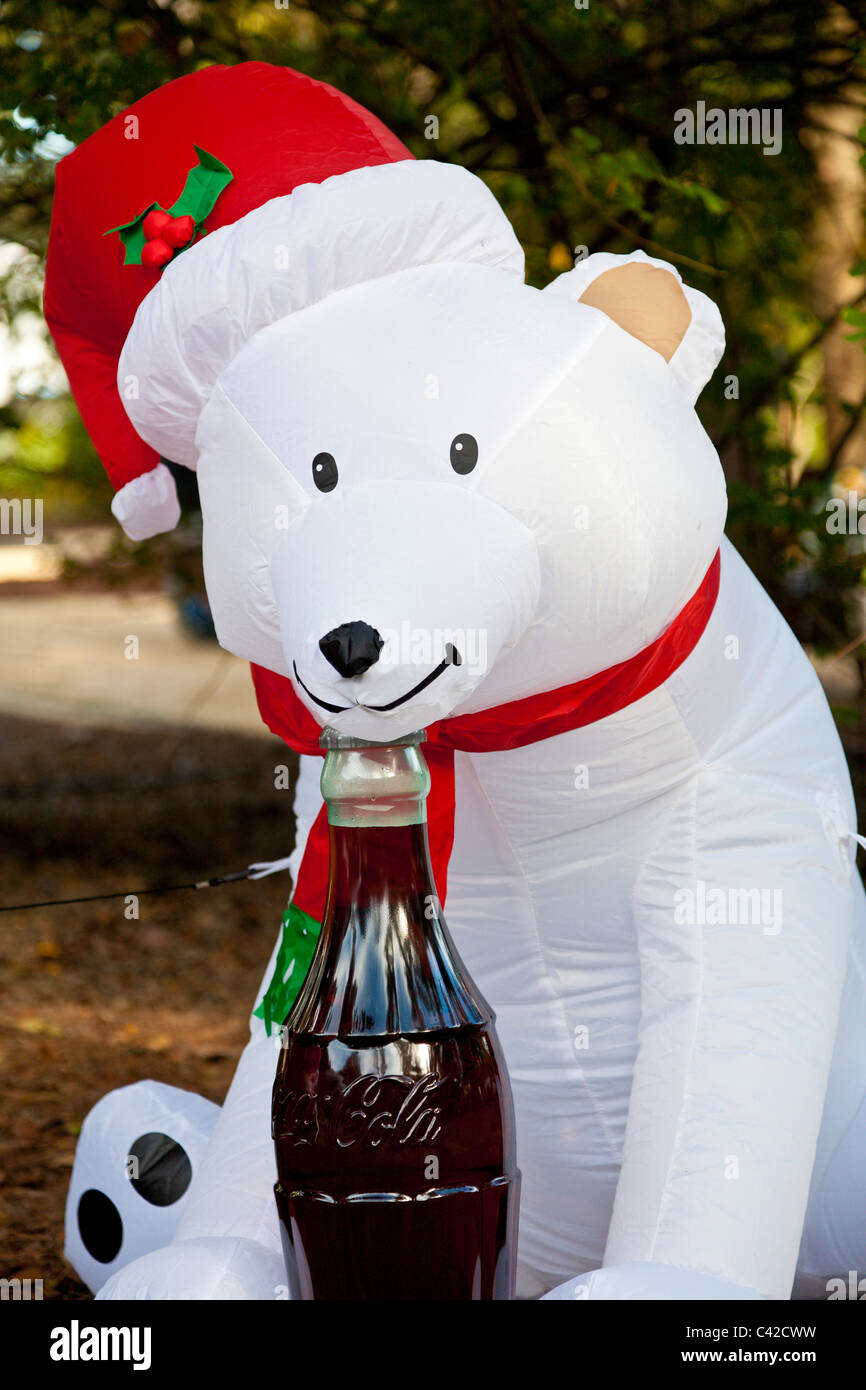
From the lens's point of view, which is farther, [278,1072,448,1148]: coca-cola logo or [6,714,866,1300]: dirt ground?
[6,714,866,1300]: dirt ground

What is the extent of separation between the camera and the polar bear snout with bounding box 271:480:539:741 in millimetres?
1533

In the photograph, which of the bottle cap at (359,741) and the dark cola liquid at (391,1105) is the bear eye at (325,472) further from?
the dark cola liquid at (391,1105)

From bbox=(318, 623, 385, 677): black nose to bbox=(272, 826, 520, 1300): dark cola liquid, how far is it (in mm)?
170

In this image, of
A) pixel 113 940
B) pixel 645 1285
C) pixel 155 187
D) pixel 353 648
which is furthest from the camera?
pixel 113 940

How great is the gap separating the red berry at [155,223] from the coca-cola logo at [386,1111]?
3.38 ft

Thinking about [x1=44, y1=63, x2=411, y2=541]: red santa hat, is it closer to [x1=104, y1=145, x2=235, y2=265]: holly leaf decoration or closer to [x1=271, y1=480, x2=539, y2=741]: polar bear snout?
[x1=104, y1=145, x2=235, y2=265]: holly leaf decoration

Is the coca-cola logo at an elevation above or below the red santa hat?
below

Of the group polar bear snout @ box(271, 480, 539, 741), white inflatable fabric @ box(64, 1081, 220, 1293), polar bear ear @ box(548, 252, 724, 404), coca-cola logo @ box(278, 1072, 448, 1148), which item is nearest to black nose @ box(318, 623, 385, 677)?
polar bear snout @ box(271, 480, 539, 741)

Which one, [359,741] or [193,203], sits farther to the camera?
[193,203]

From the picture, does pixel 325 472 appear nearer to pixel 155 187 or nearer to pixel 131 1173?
pixel 155 187

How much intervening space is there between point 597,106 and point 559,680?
2.42m

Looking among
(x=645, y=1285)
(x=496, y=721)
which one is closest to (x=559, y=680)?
(x=496, y=721)

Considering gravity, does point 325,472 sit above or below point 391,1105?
above

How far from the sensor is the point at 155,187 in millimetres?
1967
